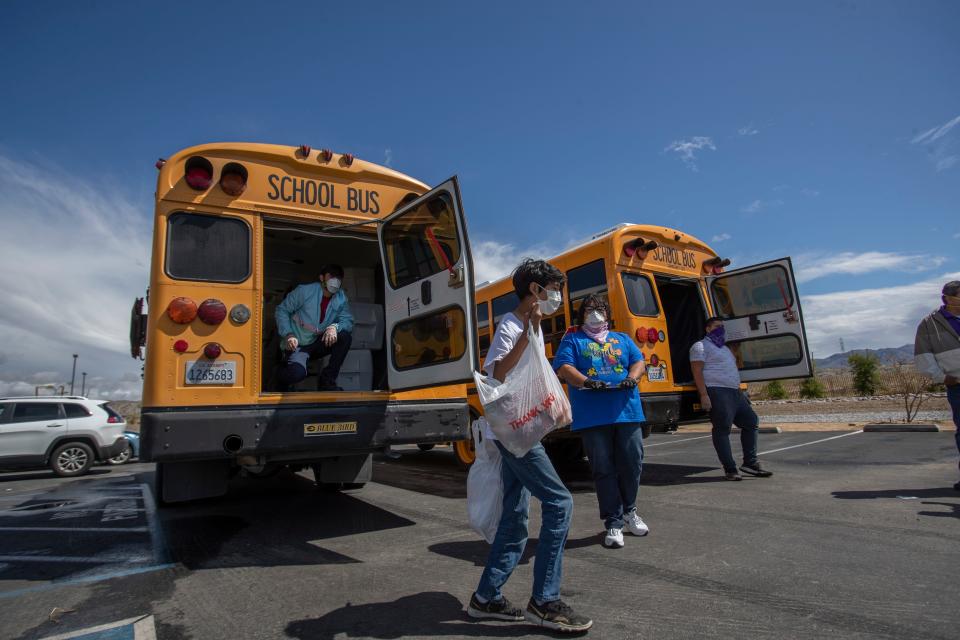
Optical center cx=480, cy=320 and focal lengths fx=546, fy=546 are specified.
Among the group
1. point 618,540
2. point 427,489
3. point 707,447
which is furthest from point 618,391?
point 707,447

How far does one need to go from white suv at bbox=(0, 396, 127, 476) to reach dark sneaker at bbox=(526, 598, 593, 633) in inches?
465

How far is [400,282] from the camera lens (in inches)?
181

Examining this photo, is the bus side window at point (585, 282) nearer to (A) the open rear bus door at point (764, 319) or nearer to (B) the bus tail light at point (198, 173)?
(A) the open rear bus door at point (764, 319)

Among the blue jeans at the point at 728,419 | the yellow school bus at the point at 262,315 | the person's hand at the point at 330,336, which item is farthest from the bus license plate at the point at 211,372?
the blue jeans at the point at 728,419

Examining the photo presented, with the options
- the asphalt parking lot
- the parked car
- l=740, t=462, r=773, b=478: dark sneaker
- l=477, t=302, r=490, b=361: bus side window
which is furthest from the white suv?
l=740, t=462, r=773, b=478: dark sneaker

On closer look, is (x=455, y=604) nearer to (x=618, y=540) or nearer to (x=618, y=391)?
(x=618, y=540)

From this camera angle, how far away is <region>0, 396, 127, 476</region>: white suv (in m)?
10.4

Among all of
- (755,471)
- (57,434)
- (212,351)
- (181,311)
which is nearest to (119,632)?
(212,351)

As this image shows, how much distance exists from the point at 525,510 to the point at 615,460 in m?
1.48

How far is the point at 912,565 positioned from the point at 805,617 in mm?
1129

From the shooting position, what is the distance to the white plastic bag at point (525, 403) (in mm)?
2393

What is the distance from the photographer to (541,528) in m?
2.41

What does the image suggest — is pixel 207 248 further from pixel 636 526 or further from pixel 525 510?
pixel 636 526

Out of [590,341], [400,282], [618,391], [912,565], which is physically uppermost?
[400,282]
